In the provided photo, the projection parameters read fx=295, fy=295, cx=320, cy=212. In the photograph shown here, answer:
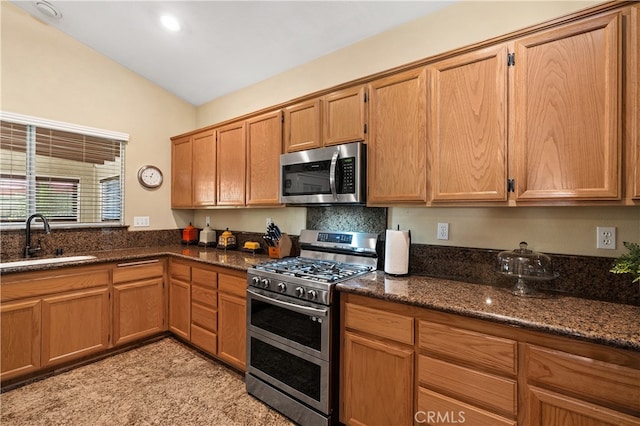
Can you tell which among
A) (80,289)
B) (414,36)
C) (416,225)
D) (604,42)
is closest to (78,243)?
(80,289)

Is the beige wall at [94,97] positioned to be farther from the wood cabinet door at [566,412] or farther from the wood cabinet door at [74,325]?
the wood cabinet door at [566,412]

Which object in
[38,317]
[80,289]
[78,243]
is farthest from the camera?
[78,243]

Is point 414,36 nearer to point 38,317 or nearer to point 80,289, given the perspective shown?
point 80,289

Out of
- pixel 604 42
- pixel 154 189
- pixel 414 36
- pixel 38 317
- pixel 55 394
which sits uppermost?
pixel 414 36

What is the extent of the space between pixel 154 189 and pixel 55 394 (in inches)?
85.7

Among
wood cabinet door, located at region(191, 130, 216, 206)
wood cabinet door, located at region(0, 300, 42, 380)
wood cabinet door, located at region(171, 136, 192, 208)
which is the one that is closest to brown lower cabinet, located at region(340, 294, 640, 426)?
wood cabinet door, located at region(191, 130, 216, 206)

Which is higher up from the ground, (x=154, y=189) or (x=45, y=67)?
(x=45, y=67)

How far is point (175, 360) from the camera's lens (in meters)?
2.70

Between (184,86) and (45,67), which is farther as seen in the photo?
(184,86)

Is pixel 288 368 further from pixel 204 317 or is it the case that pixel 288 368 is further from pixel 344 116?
pixel 344 116

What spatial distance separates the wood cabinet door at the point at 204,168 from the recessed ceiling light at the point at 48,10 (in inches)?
59.4

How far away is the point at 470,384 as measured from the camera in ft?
A: 4.43

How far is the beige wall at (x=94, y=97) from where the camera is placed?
8.80 ft

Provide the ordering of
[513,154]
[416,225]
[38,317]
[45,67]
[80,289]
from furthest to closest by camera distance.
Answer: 1. [45,67]
2. [80,289]
3. [38,317]
4. [416,225]
5. [513,154]
